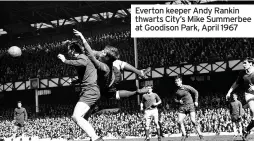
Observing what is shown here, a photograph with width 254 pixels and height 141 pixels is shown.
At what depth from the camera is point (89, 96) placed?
8.06 metres

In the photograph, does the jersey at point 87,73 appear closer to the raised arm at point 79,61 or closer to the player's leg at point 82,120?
the raised arm at point 79,61

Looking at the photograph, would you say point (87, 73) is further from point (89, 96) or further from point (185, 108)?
point (185, 108)

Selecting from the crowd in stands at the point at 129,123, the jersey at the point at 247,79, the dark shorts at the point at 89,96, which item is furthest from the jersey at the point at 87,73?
the crowd in stands at the point at 129,123

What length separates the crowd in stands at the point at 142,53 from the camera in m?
24.6

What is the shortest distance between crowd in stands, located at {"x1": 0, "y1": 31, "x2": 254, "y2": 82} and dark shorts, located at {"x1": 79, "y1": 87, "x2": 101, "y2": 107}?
55.1 feet

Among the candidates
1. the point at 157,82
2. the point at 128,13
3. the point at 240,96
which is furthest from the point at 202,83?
the point at 128,13

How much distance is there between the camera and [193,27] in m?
19.0

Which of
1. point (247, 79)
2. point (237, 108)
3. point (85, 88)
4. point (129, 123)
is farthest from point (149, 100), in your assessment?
point (85, 88)

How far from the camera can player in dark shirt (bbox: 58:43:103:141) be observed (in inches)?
311

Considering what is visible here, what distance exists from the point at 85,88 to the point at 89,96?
19cm

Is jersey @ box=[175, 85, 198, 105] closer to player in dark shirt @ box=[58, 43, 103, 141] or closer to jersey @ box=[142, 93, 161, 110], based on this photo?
jersey @ box=[142, 93, 161, 110]

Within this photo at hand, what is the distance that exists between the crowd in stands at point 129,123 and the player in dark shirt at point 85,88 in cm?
1199

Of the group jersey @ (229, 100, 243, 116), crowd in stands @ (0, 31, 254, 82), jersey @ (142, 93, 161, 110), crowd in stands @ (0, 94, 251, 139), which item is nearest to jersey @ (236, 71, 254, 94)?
jersey @ (229, 100, 243, 116)

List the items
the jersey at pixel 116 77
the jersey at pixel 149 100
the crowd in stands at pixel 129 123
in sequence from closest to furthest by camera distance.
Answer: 1. the jersey at pixel 116 77
2. the jersey at pixel 149 100
3. the crowd in stands at pixel 129 123
